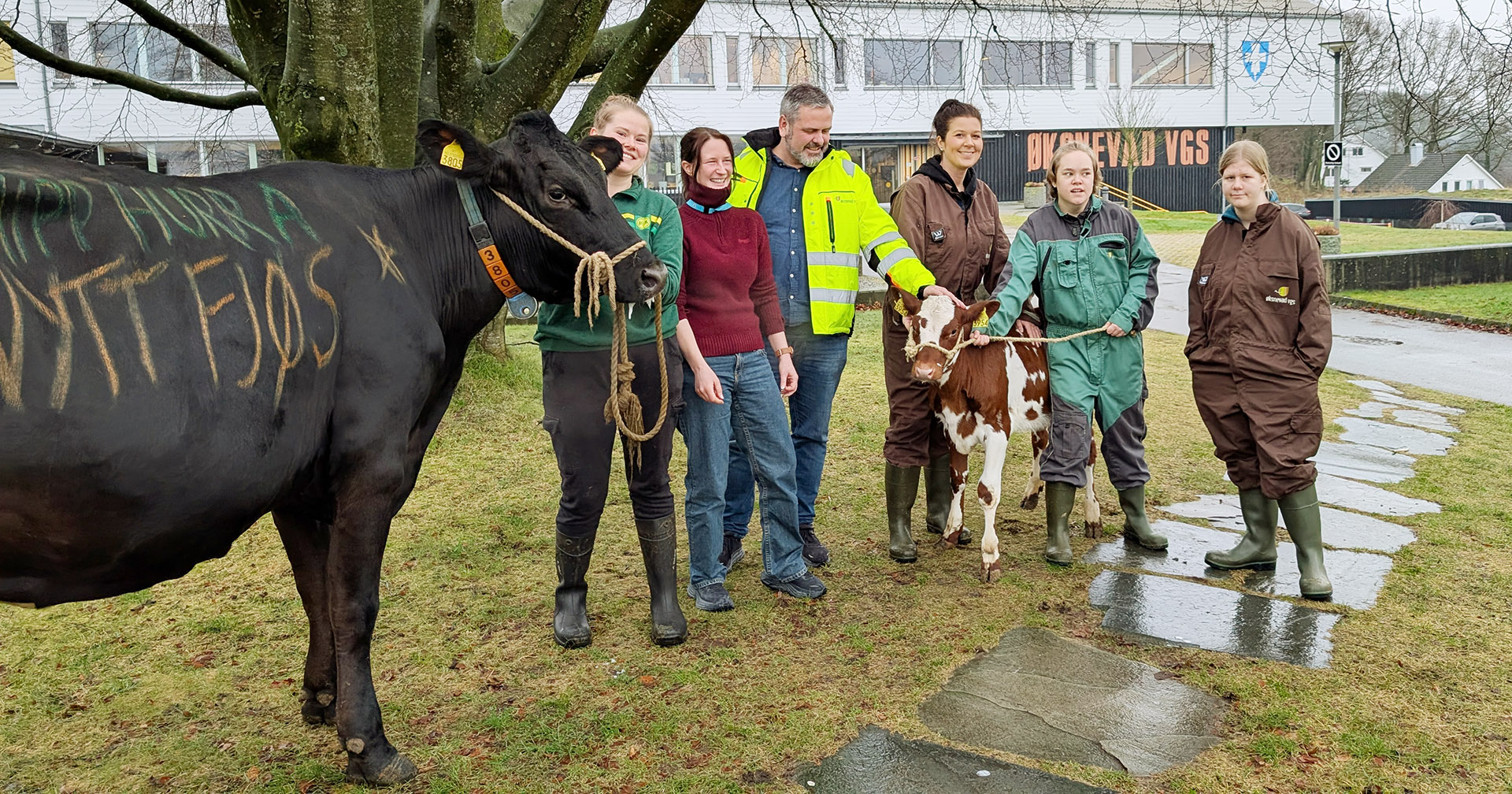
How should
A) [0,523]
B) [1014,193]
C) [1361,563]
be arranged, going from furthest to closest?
[1014,193] → [1361,563] → [0,523]

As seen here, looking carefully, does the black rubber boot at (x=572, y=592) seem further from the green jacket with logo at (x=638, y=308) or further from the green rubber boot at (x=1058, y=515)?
the green rubber boot at (x=1058, y=515)

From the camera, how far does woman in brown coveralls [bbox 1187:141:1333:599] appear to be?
523 centimetres

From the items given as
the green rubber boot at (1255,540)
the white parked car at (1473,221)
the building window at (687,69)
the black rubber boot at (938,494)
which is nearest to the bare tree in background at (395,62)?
the black rubber boot at (938,494)

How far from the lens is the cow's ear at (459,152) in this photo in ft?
12.5

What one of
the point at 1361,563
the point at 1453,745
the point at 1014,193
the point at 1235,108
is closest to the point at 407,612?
the point at 1453,745

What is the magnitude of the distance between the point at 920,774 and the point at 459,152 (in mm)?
2713

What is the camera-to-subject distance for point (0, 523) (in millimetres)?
2756

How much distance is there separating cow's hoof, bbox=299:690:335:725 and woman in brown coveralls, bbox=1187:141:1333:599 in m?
4.37

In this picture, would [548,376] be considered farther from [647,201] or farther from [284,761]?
[284,761]

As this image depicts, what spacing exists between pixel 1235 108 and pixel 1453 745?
45922 millimetres

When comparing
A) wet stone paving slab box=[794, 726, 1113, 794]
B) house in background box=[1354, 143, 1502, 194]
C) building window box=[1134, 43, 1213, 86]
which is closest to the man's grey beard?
wet stone paving slab box=[794, 726, 1113, 794]

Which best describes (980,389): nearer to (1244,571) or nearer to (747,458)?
(747,458)

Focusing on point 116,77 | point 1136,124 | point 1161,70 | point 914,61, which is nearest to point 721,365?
point 116,77

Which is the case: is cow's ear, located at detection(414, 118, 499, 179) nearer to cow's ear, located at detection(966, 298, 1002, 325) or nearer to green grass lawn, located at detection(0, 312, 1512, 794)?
green grass lawn, located at detection(0, 312, 1512, 794)
